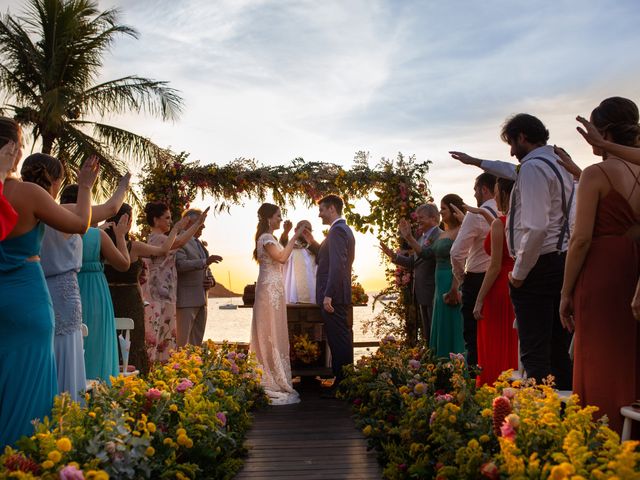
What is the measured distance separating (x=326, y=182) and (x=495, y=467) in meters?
8.22

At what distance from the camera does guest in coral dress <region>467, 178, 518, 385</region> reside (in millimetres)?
5438

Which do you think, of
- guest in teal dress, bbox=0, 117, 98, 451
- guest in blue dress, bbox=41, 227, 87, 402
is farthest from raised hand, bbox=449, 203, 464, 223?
guest in teal dress, bbox=0, 117, 98, 451

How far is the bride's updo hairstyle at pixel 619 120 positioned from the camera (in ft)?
11.7

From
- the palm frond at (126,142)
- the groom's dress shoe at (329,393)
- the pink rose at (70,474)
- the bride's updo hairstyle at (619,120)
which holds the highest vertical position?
the palm frond at (126,142)

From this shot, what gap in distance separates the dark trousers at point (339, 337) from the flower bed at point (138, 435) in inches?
95.2

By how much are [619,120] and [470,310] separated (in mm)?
3126

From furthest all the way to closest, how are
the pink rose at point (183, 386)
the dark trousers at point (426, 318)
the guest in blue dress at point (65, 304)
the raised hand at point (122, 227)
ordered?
1. the dark trousers at point (426, 318)
2. the raised hand at point (122, 227)
3. the pink rose at point (183, 386)
4. the guest in blue dress at point (65, 304)

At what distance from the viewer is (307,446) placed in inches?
237

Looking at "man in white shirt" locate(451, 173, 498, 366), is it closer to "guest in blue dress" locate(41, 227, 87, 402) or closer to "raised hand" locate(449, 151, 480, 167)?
"raised hand" locate(449, 151, 480, 167)

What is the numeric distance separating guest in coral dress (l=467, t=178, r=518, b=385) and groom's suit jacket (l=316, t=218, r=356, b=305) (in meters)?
3.27

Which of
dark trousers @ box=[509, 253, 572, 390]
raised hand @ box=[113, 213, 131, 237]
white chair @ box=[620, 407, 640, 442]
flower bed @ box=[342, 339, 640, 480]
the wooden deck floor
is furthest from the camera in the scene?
raised hand @ box=[113, 213, 131, 237]

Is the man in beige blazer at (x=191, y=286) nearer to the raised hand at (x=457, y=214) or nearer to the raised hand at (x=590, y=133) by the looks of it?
the raised hand at (x=457, y=214)

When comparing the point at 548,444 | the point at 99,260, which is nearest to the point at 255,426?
the point at 99,260


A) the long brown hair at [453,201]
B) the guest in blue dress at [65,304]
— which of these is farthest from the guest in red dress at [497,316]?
the guest in blue dress at [65,304]
